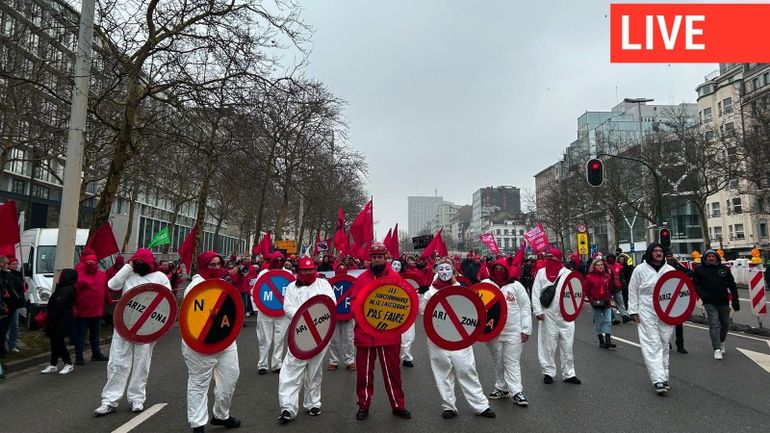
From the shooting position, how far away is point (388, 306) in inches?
212

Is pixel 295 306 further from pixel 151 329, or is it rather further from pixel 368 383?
pixel 151 329

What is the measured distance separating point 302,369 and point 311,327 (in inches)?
18.0

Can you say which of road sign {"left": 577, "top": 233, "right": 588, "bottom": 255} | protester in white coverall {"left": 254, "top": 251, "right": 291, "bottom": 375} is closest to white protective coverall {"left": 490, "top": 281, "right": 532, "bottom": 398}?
protester in white coverall {"left": 254, "top": 251, "right": 291, "bottom": 375}

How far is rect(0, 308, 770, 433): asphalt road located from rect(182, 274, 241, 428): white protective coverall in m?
0.40

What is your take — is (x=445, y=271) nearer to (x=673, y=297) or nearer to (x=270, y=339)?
(x=673, y=297)

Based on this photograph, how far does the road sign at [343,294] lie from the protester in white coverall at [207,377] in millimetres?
2508

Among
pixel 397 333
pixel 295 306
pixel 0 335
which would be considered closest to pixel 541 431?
pixel 397 333

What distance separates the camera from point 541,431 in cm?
486

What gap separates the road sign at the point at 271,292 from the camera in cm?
788

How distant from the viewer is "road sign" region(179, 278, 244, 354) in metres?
4.81

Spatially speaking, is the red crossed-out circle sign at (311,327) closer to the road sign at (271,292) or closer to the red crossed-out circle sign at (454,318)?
the red crossed-out circle sign at (454,318)

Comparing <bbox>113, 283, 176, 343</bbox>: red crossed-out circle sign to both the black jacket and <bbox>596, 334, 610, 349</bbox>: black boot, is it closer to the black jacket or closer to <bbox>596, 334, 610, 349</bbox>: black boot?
<bbox>596, 334, 610, 349</bbox>: black boot

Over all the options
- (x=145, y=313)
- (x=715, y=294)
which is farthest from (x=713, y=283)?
(x=145, y=313)

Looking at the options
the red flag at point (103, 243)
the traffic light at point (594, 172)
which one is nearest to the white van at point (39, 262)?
the red flag at point (103, 243)
